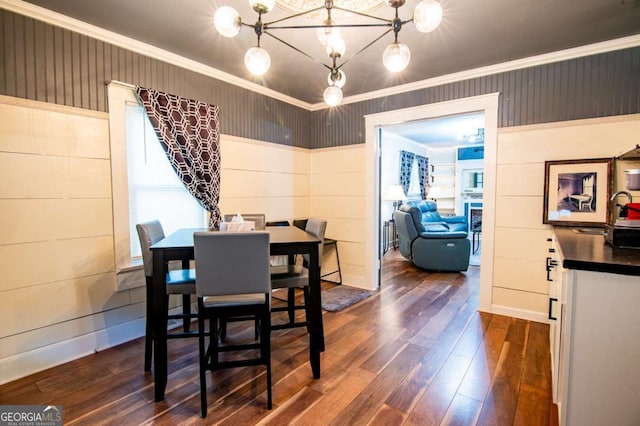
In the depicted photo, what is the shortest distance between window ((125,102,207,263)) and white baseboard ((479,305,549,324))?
10.6ft

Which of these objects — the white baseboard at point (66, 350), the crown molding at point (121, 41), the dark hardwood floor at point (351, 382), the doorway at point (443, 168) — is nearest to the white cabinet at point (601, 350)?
the dark hardwood floor at point (351, 382)

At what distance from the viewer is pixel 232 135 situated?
3410mm

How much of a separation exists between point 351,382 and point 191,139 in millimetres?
2450

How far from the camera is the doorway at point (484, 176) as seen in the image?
3139mm

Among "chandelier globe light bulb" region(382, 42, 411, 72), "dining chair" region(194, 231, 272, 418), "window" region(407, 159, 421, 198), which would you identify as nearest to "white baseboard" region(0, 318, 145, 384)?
"dining chair" region(194, 231, 272, 418)

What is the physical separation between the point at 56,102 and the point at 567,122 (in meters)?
4.16

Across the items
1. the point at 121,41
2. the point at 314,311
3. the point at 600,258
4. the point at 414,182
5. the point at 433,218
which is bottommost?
the point at 314,311

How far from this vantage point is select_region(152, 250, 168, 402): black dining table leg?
1.87 metres

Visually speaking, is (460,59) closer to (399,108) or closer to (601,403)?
(399,108)

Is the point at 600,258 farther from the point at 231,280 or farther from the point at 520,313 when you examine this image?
the point at 520,313

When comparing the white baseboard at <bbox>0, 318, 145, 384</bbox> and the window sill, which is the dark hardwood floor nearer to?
the white baseboard at <bbox>0, 318, 145, 384</bbox>

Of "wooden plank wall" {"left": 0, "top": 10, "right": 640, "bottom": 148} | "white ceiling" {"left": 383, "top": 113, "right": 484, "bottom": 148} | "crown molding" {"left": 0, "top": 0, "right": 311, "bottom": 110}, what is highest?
"white ceiling" {"left": 383, "top": 113, "right": 484, "bottom": 148}

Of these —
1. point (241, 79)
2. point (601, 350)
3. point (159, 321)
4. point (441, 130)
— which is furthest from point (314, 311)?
point (441, 130)

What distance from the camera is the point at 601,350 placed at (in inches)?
51.9
